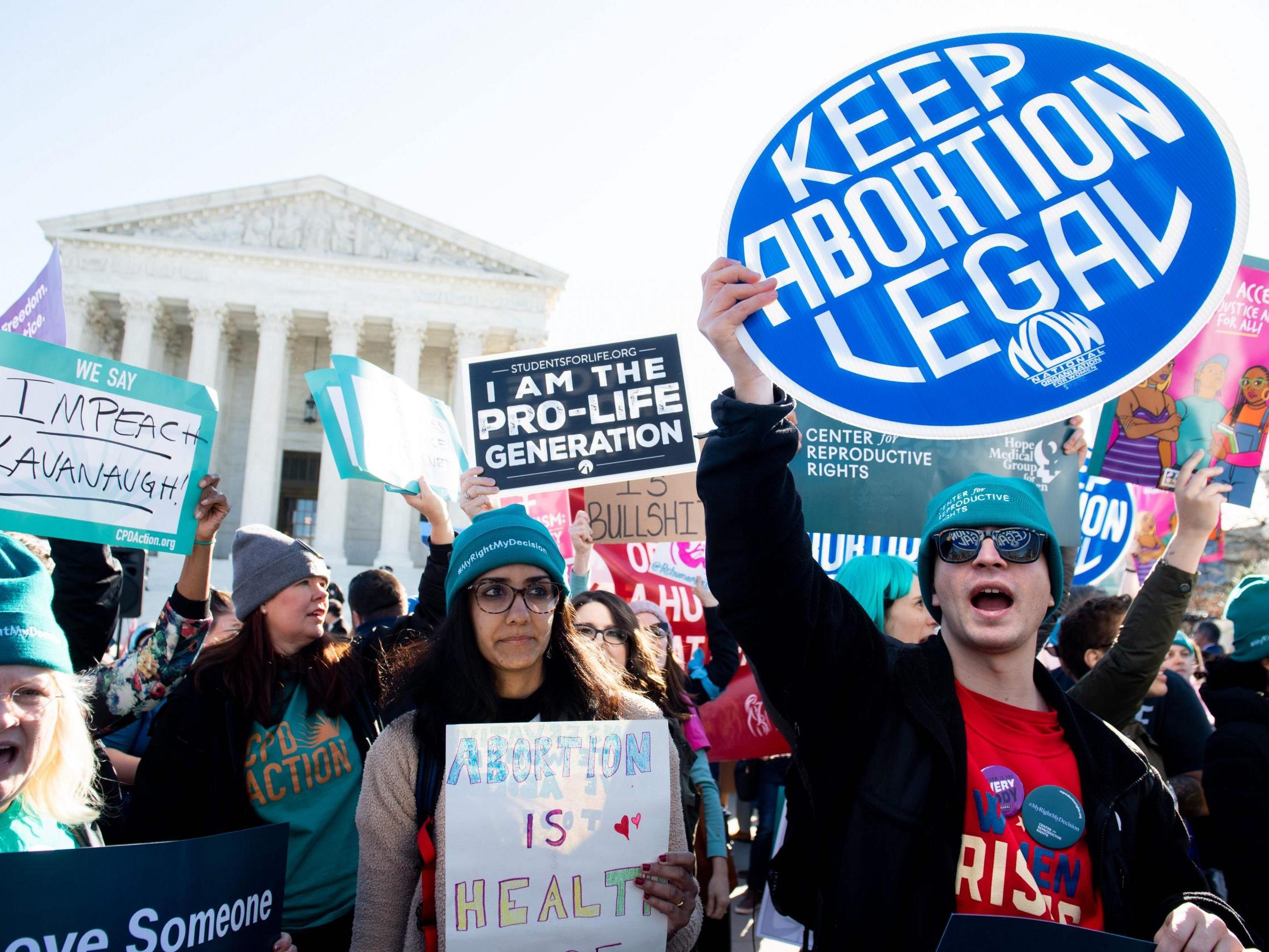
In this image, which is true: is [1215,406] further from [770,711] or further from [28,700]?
[28,700]

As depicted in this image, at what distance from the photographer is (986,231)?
1.77m

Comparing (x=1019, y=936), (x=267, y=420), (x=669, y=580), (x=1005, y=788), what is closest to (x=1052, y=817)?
(x=1005, y=788)

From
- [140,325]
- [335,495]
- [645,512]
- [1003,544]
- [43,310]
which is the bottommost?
[1003,544]

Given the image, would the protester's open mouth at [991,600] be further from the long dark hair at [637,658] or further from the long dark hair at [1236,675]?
the long dark hair at [637,658]

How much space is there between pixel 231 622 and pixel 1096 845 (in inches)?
167

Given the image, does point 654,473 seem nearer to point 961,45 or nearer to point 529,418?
point 529,418

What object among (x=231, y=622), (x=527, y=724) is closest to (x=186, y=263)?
(x=231, y=622)

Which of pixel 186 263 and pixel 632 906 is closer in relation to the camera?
pixel 632 906

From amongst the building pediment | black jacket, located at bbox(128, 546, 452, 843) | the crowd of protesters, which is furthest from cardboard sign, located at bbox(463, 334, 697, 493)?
the building pediment

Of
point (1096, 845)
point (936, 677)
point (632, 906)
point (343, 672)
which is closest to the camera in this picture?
point (1096, 845)

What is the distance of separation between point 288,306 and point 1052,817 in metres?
36.0

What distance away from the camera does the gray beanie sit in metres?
2.99

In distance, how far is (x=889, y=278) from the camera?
1791 mm

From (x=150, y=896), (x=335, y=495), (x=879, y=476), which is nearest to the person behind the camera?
(x=150, y=896)
